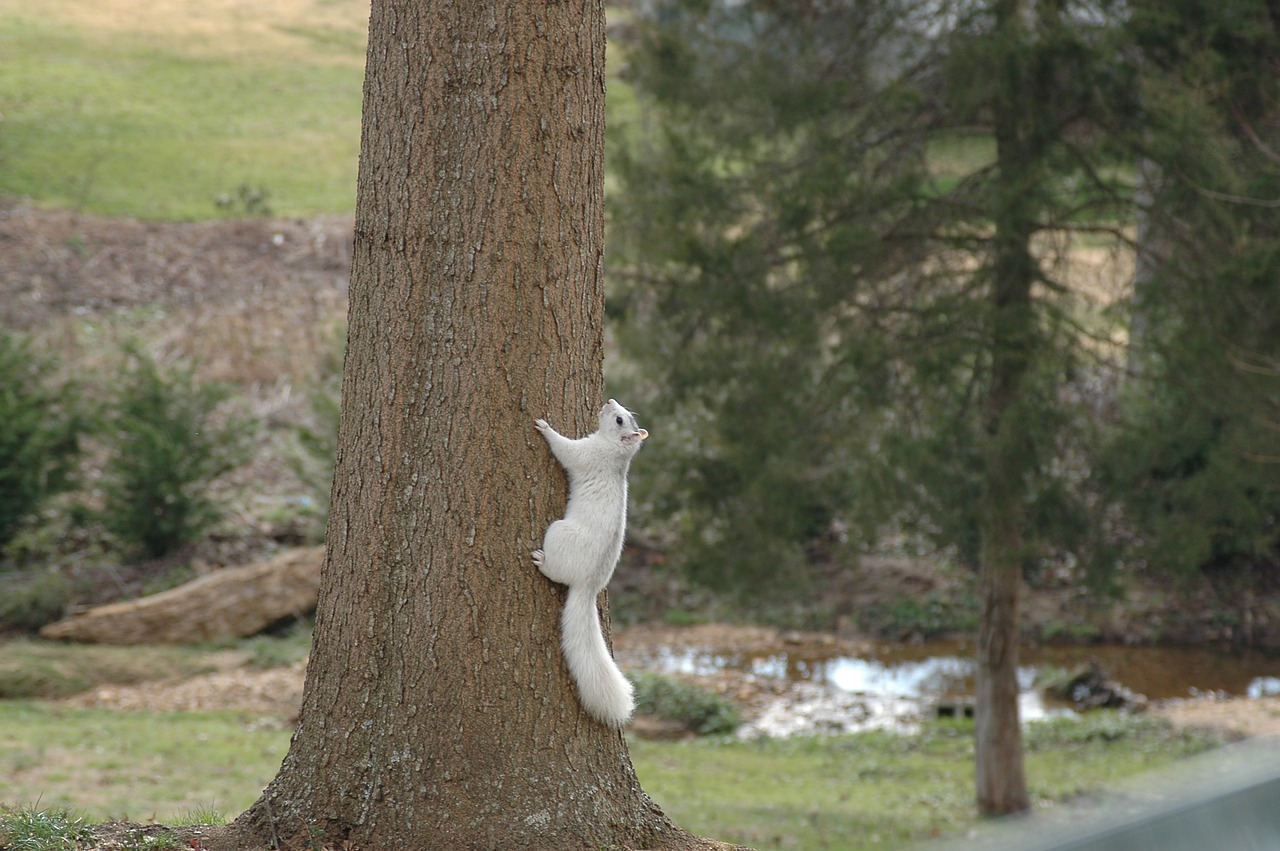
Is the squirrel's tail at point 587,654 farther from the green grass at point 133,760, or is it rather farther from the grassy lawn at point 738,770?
the grassy lawn at point 738,770

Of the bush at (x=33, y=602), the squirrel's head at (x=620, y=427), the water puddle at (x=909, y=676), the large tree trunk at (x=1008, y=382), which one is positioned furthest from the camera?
the water puddle at (x=909, y=676)

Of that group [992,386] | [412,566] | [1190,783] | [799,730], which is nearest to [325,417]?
[799,730]

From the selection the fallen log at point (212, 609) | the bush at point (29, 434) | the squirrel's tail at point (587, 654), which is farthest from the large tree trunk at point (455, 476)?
the bush at point (29, 434)

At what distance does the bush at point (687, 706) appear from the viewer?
450 inches

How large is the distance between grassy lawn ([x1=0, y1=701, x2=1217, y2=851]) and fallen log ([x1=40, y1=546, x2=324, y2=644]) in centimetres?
180

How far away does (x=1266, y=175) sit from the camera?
724 centimetres

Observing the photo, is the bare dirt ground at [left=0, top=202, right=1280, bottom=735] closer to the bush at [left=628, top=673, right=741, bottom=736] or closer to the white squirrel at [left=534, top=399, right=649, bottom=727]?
the bush at [left=628, top=673, right=741, bottom=736]

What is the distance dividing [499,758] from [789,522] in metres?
5.60

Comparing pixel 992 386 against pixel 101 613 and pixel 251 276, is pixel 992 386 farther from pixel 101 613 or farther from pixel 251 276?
pixel 251 276

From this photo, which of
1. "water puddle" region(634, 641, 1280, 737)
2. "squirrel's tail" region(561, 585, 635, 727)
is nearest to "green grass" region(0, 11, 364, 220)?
"water puddle" region(634, 641, 1280, 737)

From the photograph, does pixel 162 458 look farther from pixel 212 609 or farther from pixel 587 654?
pixel 587 654

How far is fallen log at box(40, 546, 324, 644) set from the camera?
11.5m

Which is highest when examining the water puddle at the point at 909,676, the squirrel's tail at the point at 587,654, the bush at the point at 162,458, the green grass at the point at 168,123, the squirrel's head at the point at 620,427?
the green grass at the point at 168,123

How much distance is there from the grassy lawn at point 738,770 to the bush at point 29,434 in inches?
141
